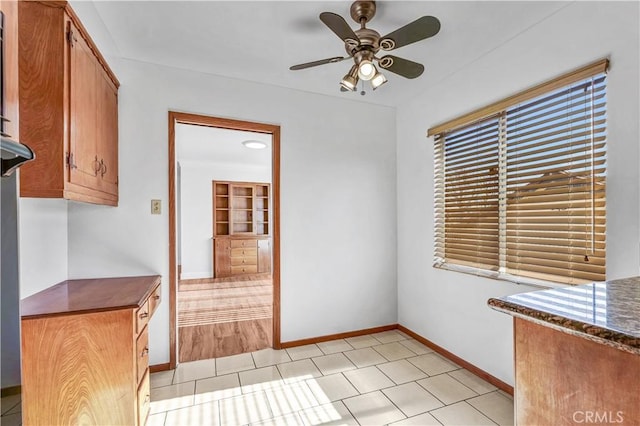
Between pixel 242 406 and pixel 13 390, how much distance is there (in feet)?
4.80

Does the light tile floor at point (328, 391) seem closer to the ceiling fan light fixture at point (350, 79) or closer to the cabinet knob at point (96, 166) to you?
the cabinet knob at point (96, 166)

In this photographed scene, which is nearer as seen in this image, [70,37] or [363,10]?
[70,37]

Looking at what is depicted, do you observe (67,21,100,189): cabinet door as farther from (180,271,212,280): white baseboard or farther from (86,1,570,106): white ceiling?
(180,271,212,280): white baseboard

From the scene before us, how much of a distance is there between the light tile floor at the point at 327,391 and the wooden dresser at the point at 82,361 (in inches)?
18.3

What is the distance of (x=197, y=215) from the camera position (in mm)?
6301

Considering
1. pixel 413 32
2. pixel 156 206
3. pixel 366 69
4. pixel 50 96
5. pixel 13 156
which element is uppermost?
pixel 413 32

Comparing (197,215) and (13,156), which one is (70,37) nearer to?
(13,156)

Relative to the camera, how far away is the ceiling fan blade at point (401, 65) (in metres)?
1.83

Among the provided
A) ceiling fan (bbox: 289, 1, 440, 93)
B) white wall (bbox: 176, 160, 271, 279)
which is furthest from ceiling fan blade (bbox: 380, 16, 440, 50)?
white wall (bbox: 176, 160, 271, 279)

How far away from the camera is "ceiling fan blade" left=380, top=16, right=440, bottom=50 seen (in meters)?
1.55

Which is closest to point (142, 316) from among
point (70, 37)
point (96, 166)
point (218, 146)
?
point (96, 166)

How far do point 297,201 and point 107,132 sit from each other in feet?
5.22

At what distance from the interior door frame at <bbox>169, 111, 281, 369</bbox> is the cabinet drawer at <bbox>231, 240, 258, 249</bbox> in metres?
3.68

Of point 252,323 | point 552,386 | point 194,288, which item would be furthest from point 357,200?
point 194,288
